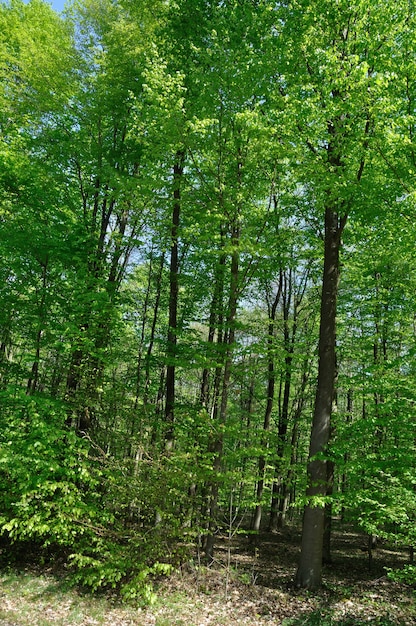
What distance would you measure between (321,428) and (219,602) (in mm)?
3672

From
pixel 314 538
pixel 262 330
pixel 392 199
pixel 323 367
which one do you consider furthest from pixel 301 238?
pixel 314 538

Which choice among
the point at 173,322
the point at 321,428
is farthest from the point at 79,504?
the point at 321,428

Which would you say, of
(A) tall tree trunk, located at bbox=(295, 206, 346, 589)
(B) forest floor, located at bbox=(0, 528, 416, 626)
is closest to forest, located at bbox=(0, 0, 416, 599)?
(A) tall tree trunk, located at bbox=(295, 206, 346, 589)

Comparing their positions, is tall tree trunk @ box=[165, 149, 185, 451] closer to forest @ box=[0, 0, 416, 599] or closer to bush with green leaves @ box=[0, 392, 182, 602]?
forest @ box=[0, 0, 416, 599]

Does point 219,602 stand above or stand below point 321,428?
below

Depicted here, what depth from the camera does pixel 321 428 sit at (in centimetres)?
809

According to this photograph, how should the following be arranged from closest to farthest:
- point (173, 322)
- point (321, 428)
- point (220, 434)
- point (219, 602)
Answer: point (219, 602), point (220, 434), point (321, 428), point (173, 322)

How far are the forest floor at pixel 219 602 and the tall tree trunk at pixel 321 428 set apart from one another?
524 millimetres

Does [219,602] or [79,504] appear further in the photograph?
[79,504]

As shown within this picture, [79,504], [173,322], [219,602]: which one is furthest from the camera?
[173,322]

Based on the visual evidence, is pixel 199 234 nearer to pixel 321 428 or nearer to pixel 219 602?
pixel 321 428

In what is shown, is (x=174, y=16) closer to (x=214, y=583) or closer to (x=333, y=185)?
(x=333, y=185)

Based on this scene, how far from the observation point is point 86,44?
11414 mm

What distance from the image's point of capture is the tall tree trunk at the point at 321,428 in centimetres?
766
